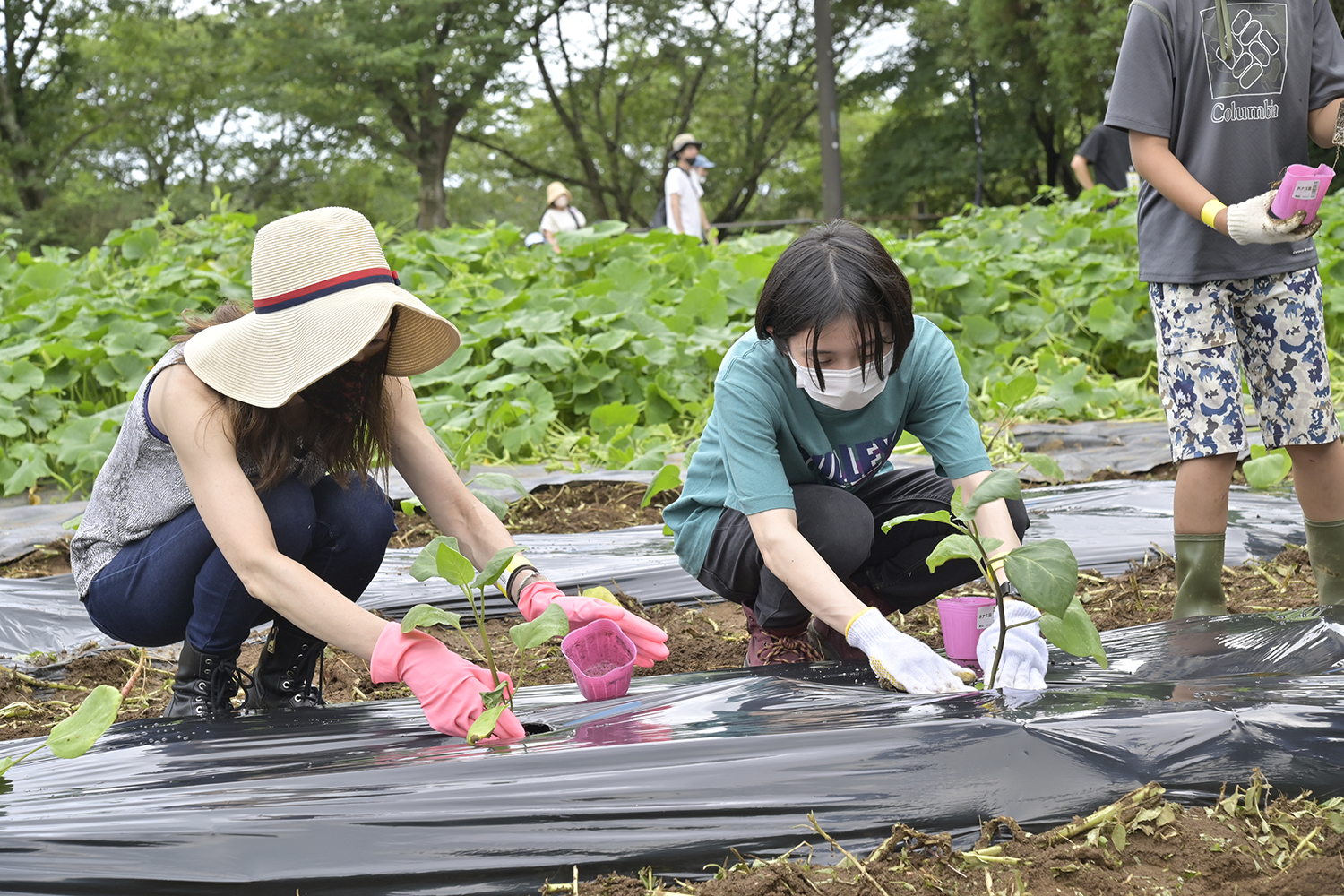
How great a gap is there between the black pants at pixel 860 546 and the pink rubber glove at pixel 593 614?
0.25 metres

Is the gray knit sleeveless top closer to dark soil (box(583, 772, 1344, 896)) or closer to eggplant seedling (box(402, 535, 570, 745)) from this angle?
eggplant seedling (box(402, 535, 570, 745))

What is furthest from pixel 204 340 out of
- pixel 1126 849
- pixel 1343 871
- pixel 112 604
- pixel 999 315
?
pixel 999 315

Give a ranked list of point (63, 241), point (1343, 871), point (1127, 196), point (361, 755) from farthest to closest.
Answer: point (63, 241) < point (1127, 196) < point (361, 755) < point (1343, 871)

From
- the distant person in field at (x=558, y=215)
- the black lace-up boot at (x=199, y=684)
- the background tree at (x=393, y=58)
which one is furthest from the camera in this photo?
the background tree at (x=393, y=58)

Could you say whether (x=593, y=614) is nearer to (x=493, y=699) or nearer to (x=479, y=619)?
(x=479, y=619)

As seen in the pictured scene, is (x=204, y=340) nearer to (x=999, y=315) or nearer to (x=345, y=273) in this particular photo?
(x=345, y=273)

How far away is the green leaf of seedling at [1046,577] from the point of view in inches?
48.6

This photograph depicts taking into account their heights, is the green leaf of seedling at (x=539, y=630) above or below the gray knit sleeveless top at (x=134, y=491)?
below

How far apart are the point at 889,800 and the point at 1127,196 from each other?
19.5 feet

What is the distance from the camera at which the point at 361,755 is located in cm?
128

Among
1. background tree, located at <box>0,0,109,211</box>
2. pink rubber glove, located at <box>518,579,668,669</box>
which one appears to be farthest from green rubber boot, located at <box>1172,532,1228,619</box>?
background tree, located at <box>0,0,109,211</box>

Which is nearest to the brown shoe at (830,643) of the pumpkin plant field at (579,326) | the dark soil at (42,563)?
the pumpkin plant field at (579,326)

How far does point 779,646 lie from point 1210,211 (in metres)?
0.98

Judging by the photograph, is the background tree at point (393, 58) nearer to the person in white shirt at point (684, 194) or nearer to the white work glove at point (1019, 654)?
the person in white shirt at point (684, 194)
